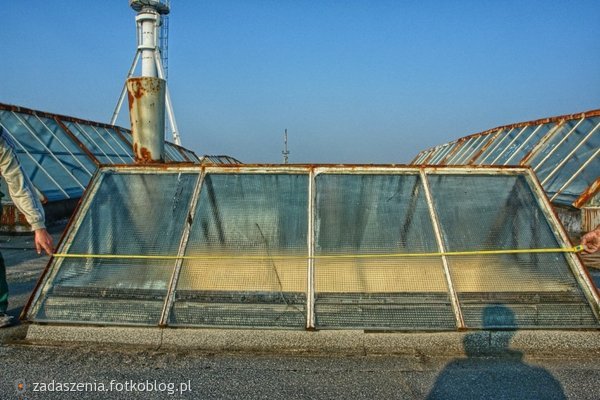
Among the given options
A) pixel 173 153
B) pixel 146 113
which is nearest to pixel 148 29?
pixel 173 153

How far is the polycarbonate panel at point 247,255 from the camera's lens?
5.08 meters

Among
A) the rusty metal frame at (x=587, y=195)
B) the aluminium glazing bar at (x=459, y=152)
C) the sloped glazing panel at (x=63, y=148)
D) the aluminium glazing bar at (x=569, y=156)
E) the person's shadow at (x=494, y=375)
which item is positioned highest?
the aluminium glazing bar at (x=459, y=152)

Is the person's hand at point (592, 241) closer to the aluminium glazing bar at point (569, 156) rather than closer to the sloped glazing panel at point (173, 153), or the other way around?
the aluminium glazing bar at point (569, 156)

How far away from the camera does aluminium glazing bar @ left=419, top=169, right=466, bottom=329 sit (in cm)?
485

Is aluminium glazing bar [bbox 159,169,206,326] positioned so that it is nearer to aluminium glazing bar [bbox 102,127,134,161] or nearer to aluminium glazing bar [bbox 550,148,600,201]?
aluminium glazing bar [bbox 550,148,600,201]

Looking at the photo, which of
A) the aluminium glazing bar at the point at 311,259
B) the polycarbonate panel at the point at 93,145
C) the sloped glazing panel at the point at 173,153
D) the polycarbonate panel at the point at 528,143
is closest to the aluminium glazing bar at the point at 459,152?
the polycarbonate panel at the point at 528,143

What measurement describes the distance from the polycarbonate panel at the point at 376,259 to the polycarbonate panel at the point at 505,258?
241mm

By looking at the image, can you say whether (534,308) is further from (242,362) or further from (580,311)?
(242,362)

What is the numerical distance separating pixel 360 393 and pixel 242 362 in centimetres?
115

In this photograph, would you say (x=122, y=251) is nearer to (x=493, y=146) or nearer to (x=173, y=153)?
(x=493, y=146)

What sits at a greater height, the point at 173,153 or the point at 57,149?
the point at 173,153

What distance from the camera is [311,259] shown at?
5402 millimetres

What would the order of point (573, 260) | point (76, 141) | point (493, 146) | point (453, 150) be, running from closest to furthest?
point (573, 260)
point (76, 141)
point (493, 146)
point (453, 150)

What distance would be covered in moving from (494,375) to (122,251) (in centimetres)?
401
